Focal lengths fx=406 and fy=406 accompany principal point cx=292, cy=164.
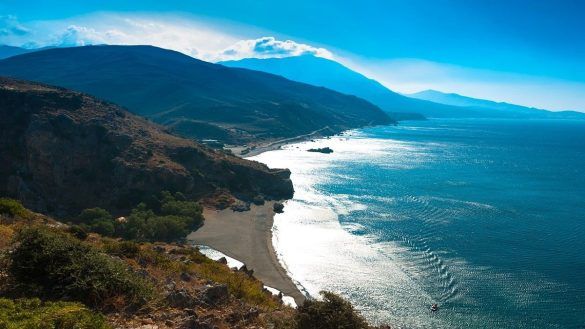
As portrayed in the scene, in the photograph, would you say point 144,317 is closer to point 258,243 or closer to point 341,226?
point 258,243

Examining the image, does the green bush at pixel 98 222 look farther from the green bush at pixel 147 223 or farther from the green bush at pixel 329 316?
the green bush at pixel 329 316

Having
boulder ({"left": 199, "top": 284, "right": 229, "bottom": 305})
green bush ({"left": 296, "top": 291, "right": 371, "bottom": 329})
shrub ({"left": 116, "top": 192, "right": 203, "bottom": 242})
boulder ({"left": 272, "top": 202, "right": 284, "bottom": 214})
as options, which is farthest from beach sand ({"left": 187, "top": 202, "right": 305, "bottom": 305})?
green bush ({"left": 296, "top": 291, "right": 371, "bottom": 329})

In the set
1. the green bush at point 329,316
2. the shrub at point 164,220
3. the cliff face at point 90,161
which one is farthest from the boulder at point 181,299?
the cliff face at point 90,161

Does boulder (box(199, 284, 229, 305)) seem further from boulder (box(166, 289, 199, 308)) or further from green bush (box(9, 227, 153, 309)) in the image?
green bush (box(9, 227, 153, 309))

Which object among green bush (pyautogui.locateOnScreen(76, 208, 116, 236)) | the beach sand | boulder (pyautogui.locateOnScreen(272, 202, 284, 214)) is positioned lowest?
the beach sand

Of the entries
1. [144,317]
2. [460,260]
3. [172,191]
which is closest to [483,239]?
[460,260]
